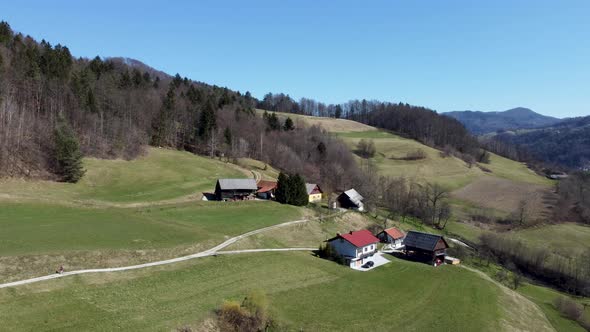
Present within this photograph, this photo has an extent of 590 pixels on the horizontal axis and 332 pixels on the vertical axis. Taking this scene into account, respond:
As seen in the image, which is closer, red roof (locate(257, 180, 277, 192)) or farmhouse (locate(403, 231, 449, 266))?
farmhouse (locate(403, 231, 449, 266))

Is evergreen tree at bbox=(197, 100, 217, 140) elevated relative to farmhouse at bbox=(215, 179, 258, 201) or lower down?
elevated

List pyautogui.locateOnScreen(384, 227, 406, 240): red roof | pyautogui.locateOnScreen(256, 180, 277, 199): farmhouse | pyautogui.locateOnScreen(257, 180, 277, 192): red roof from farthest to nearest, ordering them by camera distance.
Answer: pyautogui.locateOnScreen(257, 180, 277, 192): red roof < pyautogui.locateOnScreen(256, 180, 277, 199): farmhouse < pyautogui.locateOnScreen(384, 227, 406, 240): red roof

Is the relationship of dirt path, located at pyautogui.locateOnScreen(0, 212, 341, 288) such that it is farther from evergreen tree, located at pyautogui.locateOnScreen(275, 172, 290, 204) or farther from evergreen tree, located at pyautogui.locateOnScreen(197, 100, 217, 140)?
evergreen tree, located at pyautogui.locateOnScreen(197, 100, 217, 140)

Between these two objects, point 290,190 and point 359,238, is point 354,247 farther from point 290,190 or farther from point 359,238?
point 290,190

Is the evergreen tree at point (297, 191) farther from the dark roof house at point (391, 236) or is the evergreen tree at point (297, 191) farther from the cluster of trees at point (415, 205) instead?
the cluster of trees at point (415, 205)

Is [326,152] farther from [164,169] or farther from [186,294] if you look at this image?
[186,294]

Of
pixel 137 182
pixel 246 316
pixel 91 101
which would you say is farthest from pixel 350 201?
pixel 91 101

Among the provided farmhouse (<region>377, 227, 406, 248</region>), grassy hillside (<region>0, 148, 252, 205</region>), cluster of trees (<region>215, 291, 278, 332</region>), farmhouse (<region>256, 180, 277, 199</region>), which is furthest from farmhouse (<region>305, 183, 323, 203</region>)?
cluster of trees (<region>215, 291, 278, 332</region>)

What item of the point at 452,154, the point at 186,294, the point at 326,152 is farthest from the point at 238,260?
the point at 452,154
